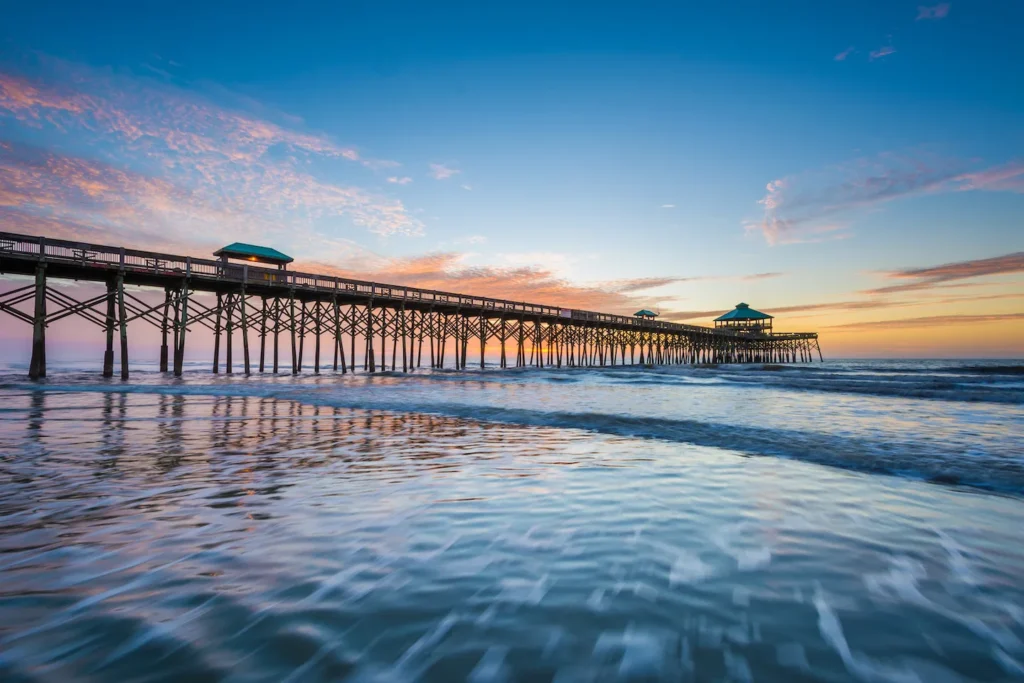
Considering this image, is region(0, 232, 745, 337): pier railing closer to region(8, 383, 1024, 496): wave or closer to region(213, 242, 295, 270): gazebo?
region(213, 242, 295, 270): gazebo

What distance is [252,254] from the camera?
3075 centimetres

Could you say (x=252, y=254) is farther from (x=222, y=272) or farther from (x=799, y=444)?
(x=799, y=444)

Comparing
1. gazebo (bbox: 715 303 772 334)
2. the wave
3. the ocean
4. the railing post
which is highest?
gazebo (bbox: 715 303 772 334)

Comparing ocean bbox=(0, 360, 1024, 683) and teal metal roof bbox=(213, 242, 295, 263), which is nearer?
ocean bbox=(0, 360, 1024, 683)

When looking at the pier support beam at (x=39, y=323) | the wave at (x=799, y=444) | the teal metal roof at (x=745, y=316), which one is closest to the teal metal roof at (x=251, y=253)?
the pier support beam at (x=39, y=323)

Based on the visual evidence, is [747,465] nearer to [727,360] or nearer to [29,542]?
[29,542]

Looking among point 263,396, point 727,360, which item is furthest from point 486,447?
point 727,360

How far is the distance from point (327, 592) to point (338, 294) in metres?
30.4

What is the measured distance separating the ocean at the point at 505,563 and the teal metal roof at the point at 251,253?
27.8m

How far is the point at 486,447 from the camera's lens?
632cm

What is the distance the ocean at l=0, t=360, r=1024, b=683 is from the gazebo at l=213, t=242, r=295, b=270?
27798 millimetres

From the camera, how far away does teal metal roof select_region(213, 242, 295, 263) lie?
30125 millimetres

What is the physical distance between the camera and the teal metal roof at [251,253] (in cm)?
3012

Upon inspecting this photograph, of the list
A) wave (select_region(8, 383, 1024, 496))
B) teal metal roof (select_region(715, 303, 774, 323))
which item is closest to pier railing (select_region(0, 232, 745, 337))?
wave (select_region(8, 383, 1024, 496))
